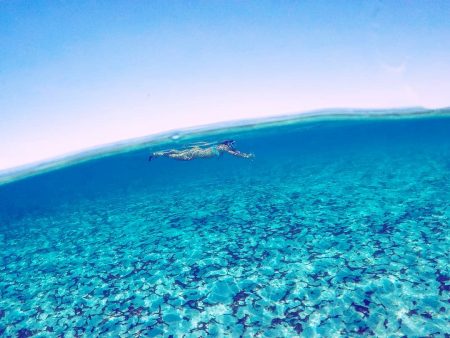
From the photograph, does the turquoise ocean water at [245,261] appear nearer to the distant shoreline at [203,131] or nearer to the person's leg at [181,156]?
the person's leg at [181,156]

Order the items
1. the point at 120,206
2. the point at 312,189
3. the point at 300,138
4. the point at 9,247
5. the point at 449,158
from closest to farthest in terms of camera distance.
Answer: the point at 9,247 < the point at 312,189 < the point at 120,206 < the point at 449,158 < the point at 300,138

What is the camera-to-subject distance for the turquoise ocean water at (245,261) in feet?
24.3

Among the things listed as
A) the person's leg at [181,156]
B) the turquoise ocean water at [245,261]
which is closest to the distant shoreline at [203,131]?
the person's leg at [181,156]

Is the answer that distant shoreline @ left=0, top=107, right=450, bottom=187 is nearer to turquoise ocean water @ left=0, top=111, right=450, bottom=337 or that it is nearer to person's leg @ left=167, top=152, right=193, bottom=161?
person's leg @ left=167, top=152, right=193, bottom=161

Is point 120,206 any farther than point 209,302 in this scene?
Yes

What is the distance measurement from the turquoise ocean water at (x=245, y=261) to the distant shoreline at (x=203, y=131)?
2635cm

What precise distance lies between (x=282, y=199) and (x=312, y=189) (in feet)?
8.52

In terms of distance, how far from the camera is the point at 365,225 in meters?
12.0

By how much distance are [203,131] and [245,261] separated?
122 ft

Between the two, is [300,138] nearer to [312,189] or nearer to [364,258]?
[312,189]

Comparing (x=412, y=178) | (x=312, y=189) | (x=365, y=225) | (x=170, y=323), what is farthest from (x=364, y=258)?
(x=412, y=178)

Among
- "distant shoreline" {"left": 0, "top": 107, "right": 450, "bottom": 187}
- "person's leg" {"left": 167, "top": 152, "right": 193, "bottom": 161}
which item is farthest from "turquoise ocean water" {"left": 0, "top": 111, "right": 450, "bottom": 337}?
"distant shoreline" {"left": 0, "top": 107, "right": 450, "bottom": 187}

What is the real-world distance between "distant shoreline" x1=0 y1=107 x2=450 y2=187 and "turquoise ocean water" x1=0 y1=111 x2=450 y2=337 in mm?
26354

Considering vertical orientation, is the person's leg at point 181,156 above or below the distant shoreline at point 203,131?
below
